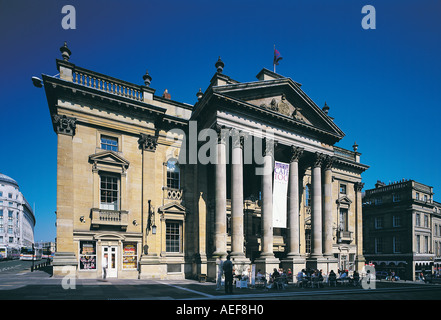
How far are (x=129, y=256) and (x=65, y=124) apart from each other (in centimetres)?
1068

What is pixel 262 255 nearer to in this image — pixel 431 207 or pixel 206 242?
pixel 206 242

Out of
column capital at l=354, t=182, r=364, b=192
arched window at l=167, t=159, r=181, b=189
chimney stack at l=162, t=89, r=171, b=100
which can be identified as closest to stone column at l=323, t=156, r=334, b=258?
column capital at l=354, t=182, r=364, b=192

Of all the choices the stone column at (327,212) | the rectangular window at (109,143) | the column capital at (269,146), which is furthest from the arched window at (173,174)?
the stone column at (327,212)

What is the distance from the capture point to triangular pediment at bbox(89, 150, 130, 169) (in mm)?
21314

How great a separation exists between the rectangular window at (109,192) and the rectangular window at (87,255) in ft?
9.13

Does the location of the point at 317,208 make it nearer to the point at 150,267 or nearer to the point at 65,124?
the point at 150,267

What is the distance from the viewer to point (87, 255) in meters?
20.2

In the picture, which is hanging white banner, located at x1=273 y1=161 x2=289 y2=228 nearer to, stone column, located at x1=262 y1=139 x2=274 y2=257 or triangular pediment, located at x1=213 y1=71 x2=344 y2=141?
stone column, located at x1=262 y1=139 x2=274 y2=257

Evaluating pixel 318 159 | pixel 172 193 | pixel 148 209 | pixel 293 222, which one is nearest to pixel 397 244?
pixel 318 159

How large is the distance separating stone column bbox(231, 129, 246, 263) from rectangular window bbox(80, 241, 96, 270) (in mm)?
9900
